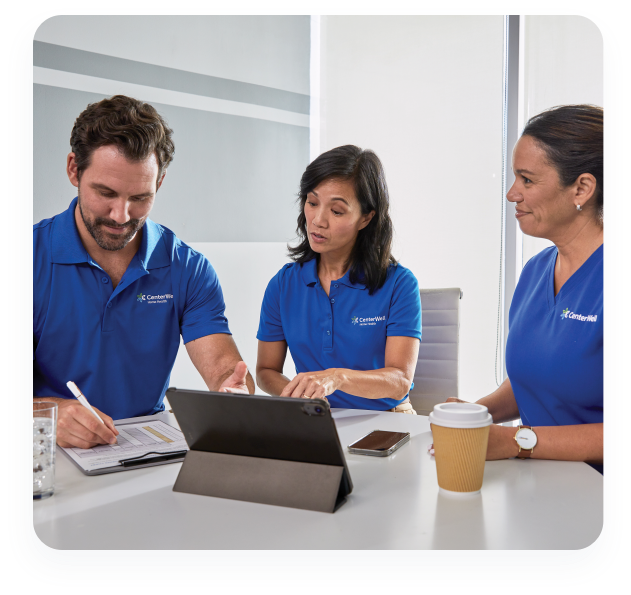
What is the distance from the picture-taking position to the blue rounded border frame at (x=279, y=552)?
2.34 feet

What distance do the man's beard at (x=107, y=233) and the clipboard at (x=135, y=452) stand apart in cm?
54

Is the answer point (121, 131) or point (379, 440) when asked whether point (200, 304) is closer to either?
point (121, 131)

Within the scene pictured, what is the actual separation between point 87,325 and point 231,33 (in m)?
2.15

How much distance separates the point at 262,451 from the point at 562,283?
913 millimetres

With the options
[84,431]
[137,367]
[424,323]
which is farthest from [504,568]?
[424,323]

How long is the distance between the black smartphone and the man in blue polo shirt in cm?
36

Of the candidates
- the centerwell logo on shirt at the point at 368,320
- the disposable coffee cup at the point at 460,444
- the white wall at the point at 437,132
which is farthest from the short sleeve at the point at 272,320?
the white wall at the point at 437,132

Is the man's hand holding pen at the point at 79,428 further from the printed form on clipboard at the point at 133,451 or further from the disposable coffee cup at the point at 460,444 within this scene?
the disposable coffee cup at the point at 460,444

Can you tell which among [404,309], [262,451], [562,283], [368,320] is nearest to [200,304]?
[368,320]

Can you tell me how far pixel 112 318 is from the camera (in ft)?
5.28

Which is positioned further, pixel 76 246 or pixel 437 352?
pixel 437 352

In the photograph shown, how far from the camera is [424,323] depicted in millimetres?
2043

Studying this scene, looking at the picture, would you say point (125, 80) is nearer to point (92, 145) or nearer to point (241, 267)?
point (241, 267)

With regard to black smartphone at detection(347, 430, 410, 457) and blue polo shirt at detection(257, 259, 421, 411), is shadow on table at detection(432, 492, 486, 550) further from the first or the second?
blue polo shirt at detection(257, 259, 421, 411)
